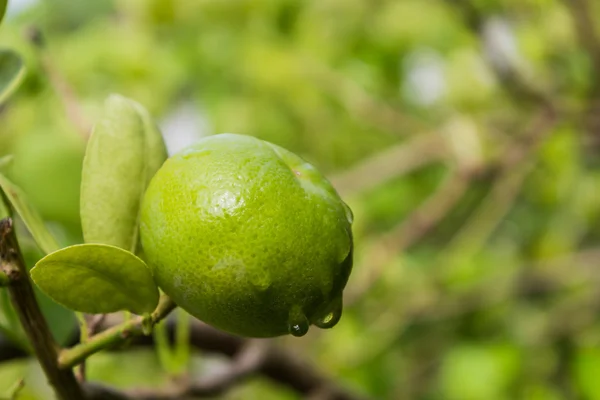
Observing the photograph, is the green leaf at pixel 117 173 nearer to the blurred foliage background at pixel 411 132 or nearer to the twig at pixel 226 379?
the twig at pixel 226 379

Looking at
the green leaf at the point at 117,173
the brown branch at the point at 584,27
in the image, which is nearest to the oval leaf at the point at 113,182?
the green leaf at the point at 117,173

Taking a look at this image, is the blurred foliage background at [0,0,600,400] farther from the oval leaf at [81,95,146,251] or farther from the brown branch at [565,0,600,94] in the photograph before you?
the oval leaf at [81,95,146,251]


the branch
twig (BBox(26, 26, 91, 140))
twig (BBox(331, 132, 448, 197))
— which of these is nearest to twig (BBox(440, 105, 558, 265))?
twig (BBox(331, 132, 448, 197))

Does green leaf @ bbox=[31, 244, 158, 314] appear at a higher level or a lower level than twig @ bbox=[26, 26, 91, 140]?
higher

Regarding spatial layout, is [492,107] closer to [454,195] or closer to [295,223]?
[454,195]

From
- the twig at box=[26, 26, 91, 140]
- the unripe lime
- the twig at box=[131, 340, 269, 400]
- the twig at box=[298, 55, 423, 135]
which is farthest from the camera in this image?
Answer: the twig at box=[298, 55, 423, 135]

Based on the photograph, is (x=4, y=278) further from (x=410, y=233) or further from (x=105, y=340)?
(x=410, y=233)

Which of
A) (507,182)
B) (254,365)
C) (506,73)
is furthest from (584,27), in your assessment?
(254,365)

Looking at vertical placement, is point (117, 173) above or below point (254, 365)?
above
